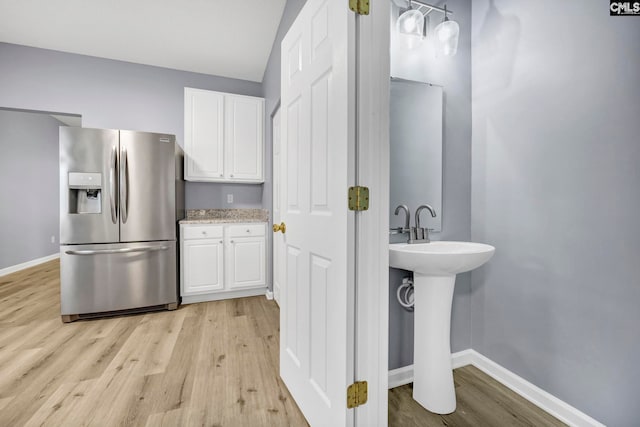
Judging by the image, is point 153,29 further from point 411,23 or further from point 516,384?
point 516,384

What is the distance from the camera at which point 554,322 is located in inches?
57.6

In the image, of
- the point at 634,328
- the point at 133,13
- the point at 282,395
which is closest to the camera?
the point at 634,328

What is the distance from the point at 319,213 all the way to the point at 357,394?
2.42 feet

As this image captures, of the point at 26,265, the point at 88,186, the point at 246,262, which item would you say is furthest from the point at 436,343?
the point at 26,265

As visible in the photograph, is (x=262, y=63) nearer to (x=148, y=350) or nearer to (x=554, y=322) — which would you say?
(x=148, y=350)

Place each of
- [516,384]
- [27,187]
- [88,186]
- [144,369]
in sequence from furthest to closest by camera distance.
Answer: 1. [27,187]
2. [88,186]
3. [144,369]
4. [516,384]

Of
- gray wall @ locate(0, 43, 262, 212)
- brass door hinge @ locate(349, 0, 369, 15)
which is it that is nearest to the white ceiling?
gray wall @ locate(0, 43, 262, 212)

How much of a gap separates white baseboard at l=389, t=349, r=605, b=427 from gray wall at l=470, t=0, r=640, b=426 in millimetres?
38

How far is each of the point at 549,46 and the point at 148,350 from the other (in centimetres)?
325

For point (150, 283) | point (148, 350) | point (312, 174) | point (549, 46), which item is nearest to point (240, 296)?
point (150, 283)

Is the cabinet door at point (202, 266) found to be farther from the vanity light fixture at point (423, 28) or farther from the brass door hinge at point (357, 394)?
the vanity light fixture at point (423, 28)

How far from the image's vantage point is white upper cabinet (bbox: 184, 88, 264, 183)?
330cm

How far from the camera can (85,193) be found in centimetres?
268

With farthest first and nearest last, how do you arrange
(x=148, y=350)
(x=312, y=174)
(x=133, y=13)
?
(x=133, y=13)
(x=148, y=350)
(x=312, y=174)
